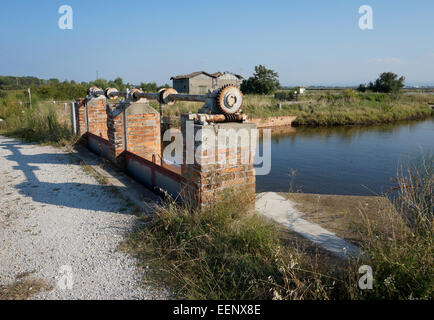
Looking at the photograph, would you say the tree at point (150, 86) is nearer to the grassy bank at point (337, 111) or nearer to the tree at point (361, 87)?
the grassy bank at point (337, 111)

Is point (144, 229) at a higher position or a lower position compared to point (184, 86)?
lower

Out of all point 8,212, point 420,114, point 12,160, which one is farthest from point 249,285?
point 420,114

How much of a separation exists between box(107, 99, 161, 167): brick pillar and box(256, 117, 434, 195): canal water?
313 centimetres

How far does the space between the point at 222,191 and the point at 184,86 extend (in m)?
44.8

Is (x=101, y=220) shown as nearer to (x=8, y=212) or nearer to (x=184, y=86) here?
(x=8, y=212)

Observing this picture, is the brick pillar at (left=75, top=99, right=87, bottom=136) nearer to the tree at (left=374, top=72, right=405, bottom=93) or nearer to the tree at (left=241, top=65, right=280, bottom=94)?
the tree at (left=241, top=65, right=280, bottom=94)

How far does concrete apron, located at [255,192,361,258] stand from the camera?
323 cm

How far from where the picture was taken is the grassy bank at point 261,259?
94.0 inches

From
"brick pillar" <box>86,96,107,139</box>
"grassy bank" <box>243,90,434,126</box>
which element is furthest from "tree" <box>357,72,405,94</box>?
"brick pillar" <box>86,96,107,139</box>

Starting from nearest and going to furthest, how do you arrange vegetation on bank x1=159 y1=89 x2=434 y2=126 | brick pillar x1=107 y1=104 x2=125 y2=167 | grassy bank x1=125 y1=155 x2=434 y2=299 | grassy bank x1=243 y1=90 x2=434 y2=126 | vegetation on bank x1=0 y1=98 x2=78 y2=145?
1. grassy bank x1=125 y1=155 x2=434 y2=299
2. brick pillar x1=107 y1=104 x2=125 y2=167
3. vegetation on bank x1=0 y1=98 x2=78 y2=145
4. vegetation on bank x1=159 y1=89 x2=434 y2=126
5. grassy bank x1=243 y1=90 x2=434 y2=126

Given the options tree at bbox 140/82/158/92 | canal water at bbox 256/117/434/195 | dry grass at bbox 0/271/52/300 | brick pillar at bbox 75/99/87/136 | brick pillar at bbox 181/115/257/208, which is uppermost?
tree at bbox 140/82/158/92

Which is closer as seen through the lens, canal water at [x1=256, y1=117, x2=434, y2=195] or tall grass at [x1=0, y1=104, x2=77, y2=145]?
canal water at [x1=256, y1=117, x2=434, y2=195]
